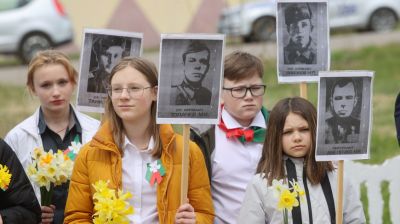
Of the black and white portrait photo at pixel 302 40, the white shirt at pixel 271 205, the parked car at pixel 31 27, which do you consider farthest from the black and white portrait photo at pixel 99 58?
the parked car at pixel 31 27

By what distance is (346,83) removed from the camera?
517 cm

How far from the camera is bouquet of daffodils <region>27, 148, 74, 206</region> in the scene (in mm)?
5562

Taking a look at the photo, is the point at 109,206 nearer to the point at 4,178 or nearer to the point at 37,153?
the point at 4,178

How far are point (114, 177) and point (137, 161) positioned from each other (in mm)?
146

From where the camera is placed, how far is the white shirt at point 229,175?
18.3 feet

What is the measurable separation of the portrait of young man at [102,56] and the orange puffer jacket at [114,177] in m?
0.80

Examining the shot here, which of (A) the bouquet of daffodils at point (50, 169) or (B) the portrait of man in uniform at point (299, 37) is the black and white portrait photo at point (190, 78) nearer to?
(A) the bouquet of daffodils at point (50, 169)

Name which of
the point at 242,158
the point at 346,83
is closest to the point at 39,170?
the point at 242,158

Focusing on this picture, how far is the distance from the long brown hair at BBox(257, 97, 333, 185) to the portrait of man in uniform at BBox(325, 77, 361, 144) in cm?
16

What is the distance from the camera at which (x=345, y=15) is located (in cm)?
1766

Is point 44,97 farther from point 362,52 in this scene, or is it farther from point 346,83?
point 362,52

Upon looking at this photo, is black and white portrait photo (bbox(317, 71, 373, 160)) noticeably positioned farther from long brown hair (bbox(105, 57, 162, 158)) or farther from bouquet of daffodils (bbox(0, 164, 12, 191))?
bouquet of daffodils (bbox(0, 164, 12, 191))

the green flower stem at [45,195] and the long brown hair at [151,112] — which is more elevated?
the long brown hair at [151,112]

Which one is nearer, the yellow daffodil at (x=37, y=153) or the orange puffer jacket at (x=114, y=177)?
the orange puffer jacket at (x=114, y=177)
